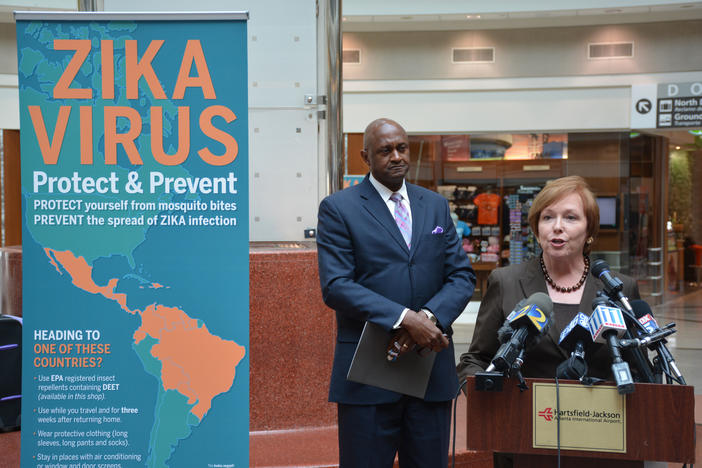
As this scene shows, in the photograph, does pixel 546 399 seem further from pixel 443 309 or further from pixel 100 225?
pixel 100 225

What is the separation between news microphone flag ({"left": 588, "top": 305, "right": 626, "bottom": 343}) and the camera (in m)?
1.76

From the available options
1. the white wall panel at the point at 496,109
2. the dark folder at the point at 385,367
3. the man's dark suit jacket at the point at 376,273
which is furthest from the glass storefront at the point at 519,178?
the dark folder at the point at 385,367

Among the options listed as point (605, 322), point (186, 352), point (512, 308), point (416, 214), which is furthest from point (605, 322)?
point (186, 352)

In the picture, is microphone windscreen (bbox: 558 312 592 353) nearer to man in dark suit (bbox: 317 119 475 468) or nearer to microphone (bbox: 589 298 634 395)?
microphone (bbox: 589 298 634 395)

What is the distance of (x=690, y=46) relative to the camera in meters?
11.3

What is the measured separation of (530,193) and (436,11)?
3456mm

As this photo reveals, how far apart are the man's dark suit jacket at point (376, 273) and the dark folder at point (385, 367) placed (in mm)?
69

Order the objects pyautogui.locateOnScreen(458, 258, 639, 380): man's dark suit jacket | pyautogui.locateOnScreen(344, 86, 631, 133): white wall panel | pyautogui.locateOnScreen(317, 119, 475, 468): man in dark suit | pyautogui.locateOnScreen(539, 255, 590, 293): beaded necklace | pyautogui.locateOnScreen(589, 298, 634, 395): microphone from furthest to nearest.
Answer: pyautogui.locateOnScreen(344, 86, 631, 133): white wall panel < pyautogui.locateOnScreen(317, 119, 475, 468): man in dark suit < pyautogui.locateOnScreen(539, 255, 590, 293): beaded necklace < pyautogui.locateOnScreen(458, 258, 639, 380): man's dark suit jacket < pyautogui.locateOnScreen(589, 298, 634, 395): microphone

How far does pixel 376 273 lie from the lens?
8.30 feet

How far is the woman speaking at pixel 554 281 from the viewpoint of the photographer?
223 centimetres

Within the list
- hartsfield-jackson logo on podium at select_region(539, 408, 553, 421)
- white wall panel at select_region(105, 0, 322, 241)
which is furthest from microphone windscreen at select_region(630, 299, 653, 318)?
white wall panel at select_region(105, 0, 322, 241)

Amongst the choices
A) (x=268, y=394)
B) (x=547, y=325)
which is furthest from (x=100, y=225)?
(x=268, y=394)

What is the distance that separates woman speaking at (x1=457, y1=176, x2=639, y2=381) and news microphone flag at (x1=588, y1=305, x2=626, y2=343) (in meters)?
0.38

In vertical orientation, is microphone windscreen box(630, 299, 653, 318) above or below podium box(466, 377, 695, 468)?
above
